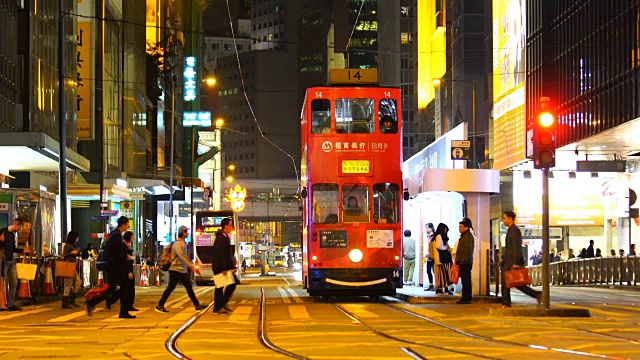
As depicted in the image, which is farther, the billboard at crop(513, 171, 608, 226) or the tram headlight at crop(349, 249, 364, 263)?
the billboard at crop(513, 171, 608, 226)

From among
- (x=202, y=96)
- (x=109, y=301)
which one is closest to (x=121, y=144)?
(x=109, y=301)

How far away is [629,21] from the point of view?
46.9 m

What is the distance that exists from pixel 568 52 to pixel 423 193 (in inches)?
1194

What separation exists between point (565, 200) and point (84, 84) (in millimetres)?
24897

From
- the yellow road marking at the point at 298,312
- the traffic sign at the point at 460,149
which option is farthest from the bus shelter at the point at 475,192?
the yellow road marking at the point at 298,312

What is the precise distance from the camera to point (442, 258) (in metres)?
26.5

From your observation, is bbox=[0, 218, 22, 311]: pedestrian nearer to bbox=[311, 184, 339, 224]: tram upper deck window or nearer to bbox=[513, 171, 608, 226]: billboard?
bbox=[311, 184, 339, 224]: tram upper deck window

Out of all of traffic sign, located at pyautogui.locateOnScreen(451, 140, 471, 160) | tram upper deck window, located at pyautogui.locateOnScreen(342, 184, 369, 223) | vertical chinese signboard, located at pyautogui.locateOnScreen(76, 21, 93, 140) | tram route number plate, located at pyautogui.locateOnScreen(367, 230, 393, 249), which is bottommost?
tram route number plate, located at pyautogui.locateOnScreen(367, 230, 393, 249)

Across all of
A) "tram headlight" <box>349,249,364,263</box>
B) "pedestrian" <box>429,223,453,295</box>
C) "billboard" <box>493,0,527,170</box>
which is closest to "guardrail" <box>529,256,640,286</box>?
"billboard" <box>493,0,527,170</box>

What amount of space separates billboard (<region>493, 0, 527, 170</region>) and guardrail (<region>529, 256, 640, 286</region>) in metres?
11.9

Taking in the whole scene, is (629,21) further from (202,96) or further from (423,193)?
(202,96)

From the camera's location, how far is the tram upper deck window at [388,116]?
83.9 feet

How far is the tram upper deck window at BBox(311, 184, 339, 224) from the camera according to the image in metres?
25.4

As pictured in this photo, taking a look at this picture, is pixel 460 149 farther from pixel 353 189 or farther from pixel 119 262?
pixel 119 262
